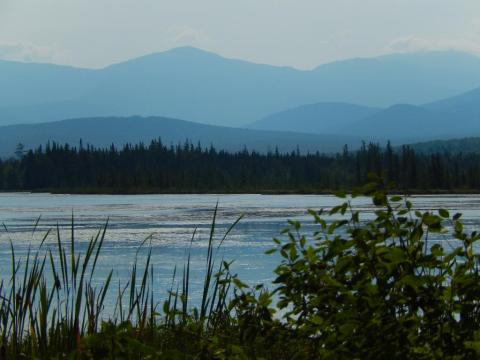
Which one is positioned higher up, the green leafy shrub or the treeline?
the treeline

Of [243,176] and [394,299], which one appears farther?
[243,176]

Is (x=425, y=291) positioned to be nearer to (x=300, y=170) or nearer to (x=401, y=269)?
(x=401, y=269)

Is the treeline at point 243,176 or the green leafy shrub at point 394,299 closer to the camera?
the green leafy shrub at point 394,299

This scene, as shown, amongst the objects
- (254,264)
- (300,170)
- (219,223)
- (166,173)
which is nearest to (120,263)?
(254,264)

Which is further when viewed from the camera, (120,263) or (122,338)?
(120,263)

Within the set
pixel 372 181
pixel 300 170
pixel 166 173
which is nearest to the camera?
pixel 372 181

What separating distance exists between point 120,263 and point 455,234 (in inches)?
1063

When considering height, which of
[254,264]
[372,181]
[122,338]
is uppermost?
[372,181]

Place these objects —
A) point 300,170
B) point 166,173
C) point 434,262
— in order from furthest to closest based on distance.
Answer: point 300,170 < point 166,173 < point 434,262

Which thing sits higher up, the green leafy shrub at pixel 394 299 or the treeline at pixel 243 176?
the treeline at pixel 243 176

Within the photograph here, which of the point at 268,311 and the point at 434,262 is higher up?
the point at 434,262

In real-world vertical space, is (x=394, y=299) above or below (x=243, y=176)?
below

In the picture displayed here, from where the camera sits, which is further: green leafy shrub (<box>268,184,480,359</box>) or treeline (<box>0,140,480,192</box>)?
treeline (<box>0,140,480,192</box>)

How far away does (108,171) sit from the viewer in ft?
620
